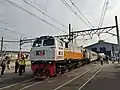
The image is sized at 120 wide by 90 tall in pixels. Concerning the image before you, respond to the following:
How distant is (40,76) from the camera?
1606 centimetres

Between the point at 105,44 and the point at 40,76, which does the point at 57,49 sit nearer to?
the point at 40,76

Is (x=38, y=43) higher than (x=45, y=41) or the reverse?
the reverse

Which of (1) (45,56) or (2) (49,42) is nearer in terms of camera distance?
(1) (45,56)

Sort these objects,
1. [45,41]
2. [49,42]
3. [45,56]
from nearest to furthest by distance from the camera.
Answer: [45,56]
[49,42]
[45,41]

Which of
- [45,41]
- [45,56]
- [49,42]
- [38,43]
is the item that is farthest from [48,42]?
[45,56]

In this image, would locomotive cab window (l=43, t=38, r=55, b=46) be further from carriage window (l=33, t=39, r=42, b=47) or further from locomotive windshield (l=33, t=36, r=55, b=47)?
carriage window (l=33, t=39, r=42, b=47)

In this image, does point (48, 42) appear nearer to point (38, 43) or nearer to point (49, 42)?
point (49, 42)

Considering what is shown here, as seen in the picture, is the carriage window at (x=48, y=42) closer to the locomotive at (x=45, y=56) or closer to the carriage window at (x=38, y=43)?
the locomotive at (x=45, y=56)

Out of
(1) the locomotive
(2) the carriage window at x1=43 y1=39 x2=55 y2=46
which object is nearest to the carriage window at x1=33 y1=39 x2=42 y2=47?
(1) the locomotive

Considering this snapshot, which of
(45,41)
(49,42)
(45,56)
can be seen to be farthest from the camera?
(45,41)

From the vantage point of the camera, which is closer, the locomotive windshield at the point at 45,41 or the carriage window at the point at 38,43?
the locomotive windshield at the point at 45,41

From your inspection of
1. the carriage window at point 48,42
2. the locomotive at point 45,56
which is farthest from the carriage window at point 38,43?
the carriage window at point 48,42

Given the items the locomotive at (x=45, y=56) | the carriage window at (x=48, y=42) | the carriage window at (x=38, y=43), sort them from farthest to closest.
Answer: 1. the carriage window at (x=38, y=43)
2. the carriage window at (x=48, y=42)
3. the locomotive at (x=45, y=56)

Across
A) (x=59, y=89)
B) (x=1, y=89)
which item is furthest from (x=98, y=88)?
(x=1, y=89)
